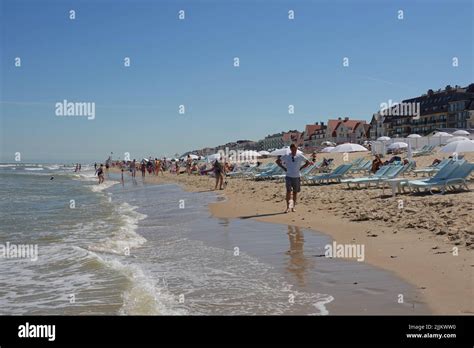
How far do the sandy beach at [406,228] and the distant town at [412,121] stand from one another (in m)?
64.0

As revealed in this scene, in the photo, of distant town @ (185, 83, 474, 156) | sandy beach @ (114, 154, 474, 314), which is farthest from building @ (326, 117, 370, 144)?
sandy beach @ (114, 154, 474, 314)

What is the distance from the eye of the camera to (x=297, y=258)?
7234 millimetres

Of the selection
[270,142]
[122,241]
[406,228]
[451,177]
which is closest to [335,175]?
[451,177]

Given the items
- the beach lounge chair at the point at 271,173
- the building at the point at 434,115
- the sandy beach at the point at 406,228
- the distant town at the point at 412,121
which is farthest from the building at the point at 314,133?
the sandy beach at the point at 406,228

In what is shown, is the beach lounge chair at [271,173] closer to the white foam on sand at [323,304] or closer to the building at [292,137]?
the white foam on sand at [323,304]

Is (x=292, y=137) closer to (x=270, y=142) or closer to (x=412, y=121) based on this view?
(x=270, y=142)

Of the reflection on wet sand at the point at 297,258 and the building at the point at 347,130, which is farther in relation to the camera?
the building at the point at 347,130

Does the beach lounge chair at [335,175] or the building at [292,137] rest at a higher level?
the building at [292,137]

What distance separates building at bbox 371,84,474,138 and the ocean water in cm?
7993

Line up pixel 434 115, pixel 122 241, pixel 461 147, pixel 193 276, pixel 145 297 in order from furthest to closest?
pixel 434 115 < pixel 461 147 < pixel 122 241 < pixel 193 276 < pixel 145 297

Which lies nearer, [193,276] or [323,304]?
[323,304]

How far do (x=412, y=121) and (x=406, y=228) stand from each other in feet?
304

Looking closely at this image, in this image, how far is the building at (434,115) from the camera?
270 ft

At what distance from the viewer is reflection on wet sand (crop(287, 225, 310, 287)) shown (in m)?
6.20
